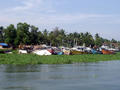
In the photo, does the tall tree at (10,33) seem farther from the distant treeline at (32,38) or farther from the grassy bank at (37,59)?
the grassy bank at (37,59)

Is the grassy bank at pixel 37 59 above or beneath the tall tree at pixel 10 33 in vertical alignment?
beneath

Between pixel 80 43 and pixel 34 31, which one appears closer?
pixel 34 31

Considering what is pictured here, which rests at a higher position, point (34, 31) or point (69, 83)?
point (34, 31)

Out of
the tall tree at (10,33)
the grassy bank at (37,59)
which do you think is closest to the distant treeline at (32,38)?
the tall tree at (10,33)

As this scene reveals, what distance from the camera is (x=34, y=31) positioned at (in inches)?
3472

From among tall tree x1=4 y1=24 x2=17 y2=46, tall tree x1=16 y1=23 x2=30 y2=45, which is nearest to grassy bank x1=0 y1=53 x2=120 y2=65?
tall tree x1=16 y1=23 x2=30 y2=45

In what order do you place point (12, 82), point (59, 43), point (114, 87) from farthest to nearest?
point (59, 43) < point (12, 82) < point (114, 87)

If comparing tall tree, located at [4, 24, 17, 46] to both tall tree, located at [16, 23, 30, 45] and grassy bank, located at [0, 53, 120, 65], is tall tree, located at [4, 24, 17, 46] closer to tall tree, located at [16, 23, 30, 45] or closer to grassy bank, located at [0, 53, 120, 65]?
tall tree, located at [16, 23, 30, 45]

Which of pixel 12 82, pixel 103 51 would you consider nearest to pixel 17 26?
pixel 103 51

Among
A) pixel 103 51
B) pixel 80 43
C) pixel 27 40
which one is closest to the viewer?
pixel 103 51

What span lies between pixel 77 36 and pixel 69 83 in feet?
321

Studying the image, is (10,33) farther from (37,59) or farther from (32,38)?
(37,59)

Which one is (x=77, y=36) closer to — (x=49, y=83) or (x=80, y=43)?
(x=80, y=43)

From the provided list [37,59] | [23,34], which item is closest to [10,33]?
[23,34]
